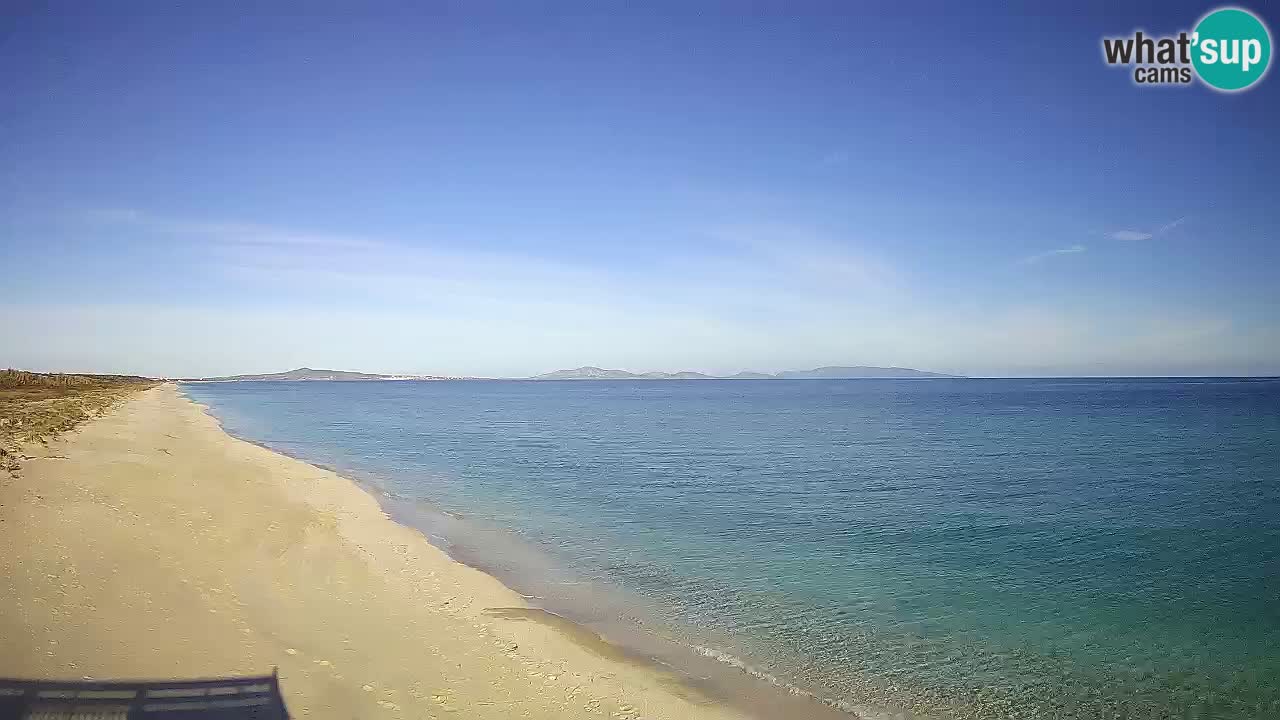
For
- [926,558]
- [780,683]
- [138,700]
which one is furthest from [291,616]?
[926,558]

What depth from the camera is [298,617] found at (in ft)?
33.0

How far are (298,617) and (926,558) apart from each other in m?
13.9

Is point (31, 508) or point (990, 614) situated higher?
point (31, 508)

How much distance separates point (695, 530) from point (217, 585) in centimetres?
1171

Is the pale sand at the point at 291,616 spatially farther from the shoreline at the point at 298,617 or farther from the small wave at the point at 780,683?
the small wave at the point at 780,683

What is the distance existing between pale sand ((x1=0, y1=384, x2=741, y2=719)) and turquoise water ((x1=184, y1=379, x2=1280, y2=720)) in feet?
6.21

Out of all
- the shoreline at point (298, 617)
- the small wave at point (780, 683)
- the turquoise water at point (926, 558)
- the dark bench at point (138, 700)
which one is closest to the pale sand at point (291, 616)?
the shoreline at point (298, 617)

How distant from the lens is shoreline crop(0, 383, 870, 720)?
788cm

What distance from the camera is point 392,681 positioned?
26.5 feet

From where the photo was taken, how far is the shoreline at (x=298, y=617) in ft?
25.8

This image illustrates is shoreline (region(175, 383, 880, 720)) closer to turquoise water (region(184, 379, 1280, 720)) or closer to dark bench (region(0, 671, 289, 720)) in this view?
turquoise water (region(184, 379, 1280, 720))

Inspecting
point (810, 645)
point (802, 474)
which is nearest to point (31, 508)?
point (810, 645)

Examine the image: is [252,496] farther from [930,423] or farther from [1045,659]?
[930,423]

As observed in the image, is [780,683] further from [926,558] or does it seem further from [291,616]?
[926,558]
